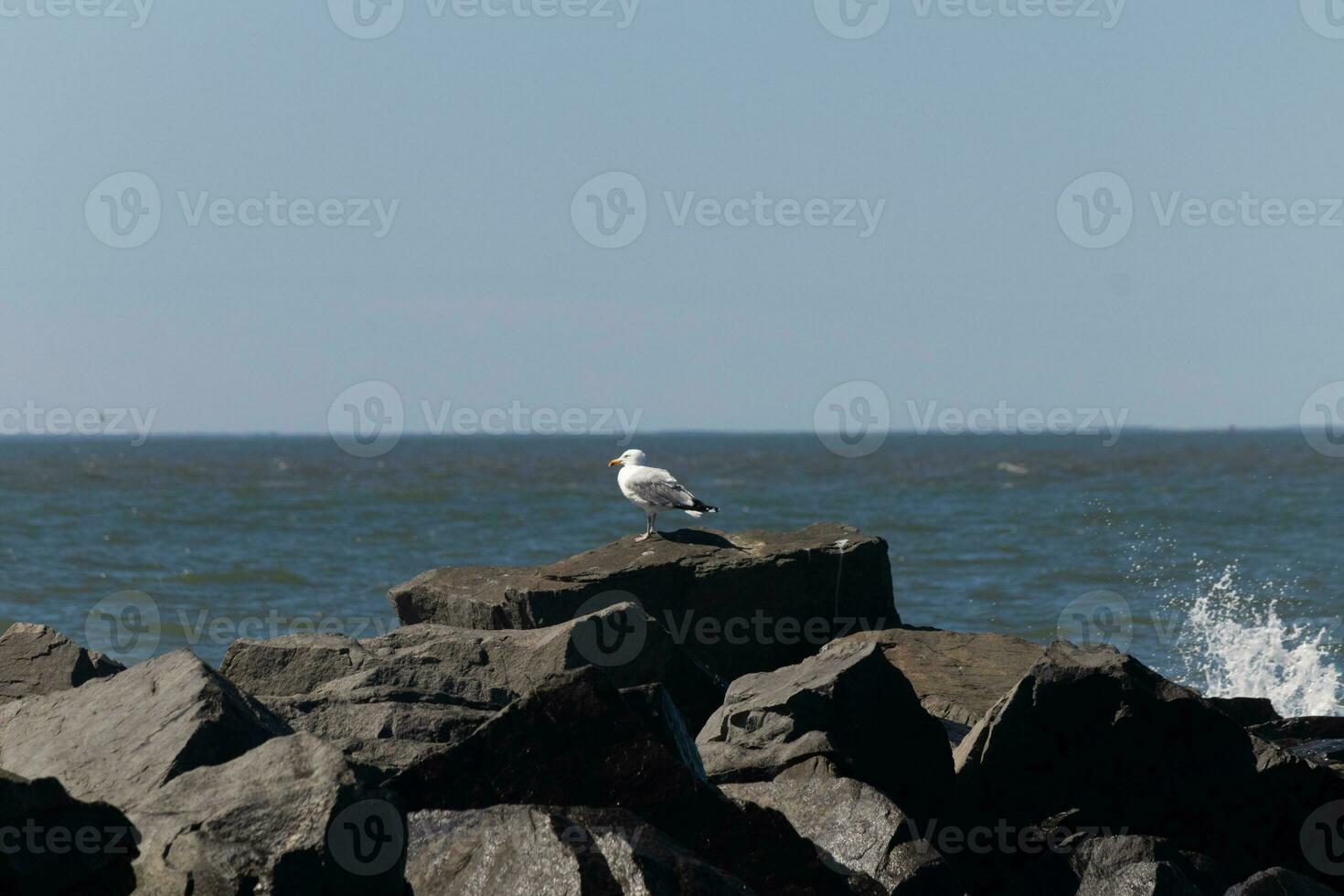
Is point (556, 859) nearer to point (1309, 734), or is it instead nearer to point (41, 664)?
point (41, 664)

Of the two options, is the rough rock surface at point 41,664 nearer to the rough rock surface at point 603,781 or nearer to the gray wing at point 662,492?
the rough rock surface at point 603,781

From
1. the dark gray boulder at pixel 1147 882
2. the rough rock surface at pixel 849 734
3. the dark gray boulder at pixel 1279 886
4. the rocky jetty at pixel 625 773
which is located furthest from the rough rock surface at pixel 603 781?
the dark gray boulder at pixel 1279 886

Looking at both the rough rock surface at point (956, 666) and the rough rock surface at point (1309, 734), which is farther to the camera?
the rough rock surface at point (956, 666)

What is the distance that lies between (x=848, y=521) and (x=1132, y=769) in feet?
114

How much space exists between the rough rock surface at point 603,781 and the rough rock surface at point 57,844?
121 centimetres

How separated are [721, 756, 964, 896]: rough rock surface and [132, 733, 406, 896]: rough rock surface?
194 centimetres

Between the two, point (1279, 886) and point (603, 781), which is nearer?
point (603, 781)

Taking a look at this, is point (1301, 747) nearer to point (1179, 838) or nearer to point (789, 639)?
point (1179, 838)

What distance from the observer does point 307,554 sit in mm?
Result: 29969

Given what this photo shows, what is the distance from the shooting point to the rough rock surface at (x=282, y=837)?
5.24m

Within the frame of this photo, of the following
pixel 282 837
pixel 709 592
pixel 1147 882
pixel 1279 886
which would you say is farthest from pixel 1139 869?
pixel 709 592

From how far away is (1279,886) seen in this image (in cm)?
677

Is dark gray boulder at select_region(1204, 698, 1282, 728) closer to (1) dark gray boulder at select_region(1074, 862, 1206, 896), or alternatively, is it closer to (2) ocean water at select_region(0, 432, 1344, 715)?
(1) dark gray boulder at select_region(1074, 862, 1206, 896)

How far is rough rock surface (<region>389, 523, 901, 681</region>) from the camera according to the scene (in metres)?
10.8
